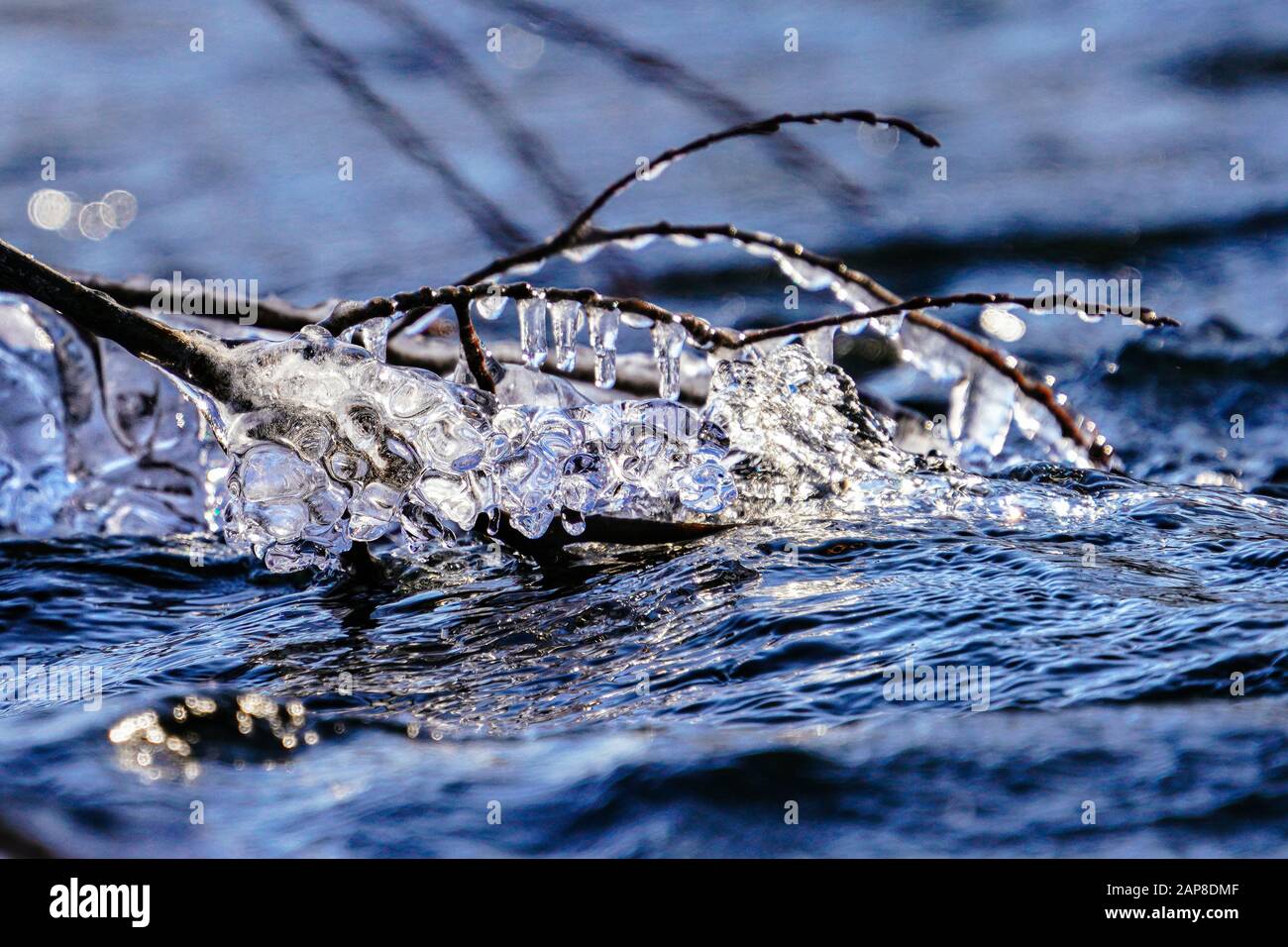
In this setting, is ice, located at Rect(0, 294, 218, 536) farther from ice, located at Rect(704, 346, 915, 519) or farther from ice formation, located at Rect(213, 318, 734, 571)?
ice, located at Rect(704, 346, 915, 519)

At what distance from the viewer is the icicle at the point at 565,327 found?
2420mm

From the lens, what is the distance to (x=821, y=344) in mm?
2744

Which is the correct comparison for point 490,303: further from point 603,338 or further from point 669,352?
point 669,352

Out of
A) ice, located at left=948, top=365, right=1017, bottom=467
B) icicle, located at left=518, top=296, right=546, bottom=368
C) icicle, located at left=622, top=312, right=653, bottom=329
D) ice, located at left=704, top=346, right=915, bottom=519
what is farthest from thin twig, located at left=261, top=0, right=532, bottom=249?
ice, located at left=948, top=365, right=1017, bottom=467

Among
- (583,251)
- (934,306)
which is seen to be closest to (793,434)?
(934,306)

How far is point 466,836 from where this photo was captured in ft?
4.98

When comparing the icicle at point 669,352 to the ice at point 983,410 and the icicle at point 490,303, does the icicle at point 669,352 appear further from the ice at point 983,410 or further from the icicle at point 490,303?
the ice at point 983,410

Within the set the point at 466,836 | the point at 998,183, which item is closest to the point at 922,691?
the point at 466,836

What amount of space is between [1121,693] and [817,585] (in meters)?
0.53

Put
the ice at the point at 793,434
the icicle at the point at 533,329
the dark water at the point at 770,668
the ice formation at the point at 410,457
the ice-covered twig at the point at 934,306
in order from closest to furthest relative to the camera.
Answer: the dark water at the point at 770,668, the ice formation at the point at 410,457, the ice-covered twig at the point at 934,306, the icicle at the point at 533,329, the ice at the point at 793,434

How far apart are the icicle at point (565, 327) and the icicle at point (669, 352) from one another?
0.45 ft

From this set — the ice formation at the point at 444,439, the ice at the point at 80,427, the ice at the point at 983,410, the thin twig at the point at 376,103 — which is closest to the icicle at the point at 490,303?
the ice formation at the point at 444,439

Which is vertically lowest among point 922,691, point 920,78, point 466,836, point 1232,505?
point 466,836

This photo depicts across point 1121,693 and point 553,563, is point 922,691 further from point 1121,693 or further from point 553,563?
point 553,563
